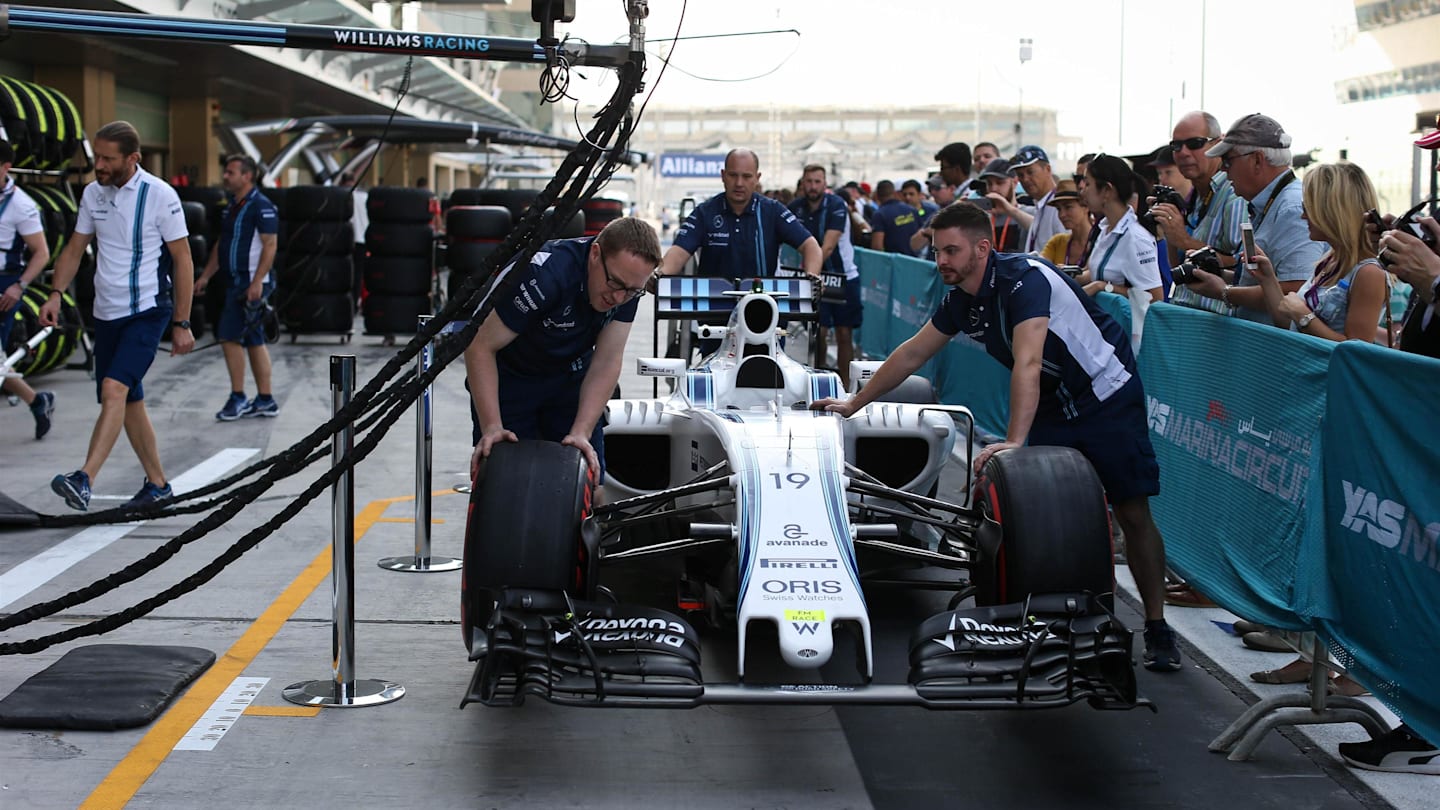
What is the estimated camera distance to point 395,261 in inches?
646

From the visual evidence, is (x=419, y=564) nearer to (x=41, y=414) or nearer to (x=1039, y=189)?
(x=41, y=414)

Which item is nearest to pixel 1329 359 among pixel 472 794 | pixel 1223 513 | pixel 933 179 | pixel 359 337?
pixel 1223 513

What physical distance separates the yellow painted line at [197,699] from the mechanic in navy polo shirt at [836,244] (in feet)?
19.4

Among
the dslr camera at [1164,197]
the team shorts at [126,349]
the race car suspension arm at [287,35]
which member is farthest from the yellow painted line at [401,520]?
the dslr camera at [1164,197]

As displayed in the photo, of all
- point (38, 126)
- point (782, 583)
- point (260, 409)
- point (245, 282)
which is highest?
point (38, 126)

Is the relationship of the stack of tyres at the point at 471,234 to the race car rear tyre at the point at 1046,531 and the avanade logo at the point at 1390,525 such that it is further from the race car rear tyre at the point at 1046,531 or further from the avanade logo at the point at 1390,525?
the avanade logo at the point at 1390,525

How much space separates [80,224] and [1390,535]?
21.5 feet

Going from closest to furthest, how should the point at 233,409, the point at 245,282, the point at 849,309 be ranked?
the point at 233,409 < the point at 245,282 < the point at 849,309

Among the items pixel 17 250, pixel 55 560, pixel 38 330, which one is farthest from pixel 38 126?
pixel 55 560

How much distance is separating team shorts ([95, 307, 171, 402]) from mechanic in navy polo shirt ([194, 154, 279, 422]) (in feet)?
10.4

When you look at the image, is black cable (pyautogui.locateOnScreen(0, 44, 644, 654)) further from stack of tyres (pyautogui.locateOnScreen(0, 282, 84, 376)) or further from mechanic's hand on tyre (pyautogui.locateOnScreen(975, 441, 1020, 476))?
stack of tyres (pyautogui.locateOnScreen(0, 282, 84, 376))

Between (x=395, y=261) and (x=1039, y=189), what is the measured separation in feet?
28.9

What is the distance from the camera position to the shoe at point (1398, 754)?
442cm

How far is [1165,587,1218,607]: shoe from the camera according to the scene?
643 cm
